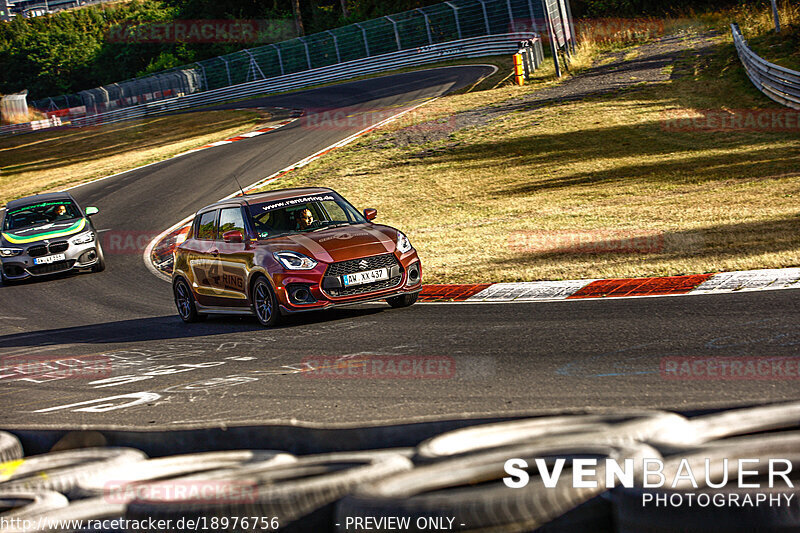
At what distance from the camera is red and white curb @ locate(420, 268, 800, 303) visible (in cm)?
920

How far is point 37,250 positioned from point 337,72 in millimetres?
36560

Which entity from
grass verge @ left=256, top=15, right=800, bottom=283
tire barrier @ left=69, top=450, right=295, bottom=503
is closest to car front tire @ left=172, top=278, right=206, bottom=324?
grass verge @ left=256, top=15, right=800, bottom=283

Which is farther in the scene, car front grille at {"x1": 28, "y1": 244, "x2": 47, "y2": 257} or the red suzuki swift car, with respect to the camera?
car front grille at {"x1": 28, "y1": 244, "x2": 47, "y2": 257}

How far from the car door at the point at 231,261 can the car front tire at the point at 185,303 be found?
676 mm

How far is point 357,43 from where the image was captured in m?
54.2

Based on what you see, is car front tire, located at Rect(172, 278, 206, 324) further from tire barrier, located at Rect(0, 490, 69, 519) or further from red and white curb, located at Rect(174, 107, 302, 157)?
red and white curb, located at Rect(174, 107, 302, 157)

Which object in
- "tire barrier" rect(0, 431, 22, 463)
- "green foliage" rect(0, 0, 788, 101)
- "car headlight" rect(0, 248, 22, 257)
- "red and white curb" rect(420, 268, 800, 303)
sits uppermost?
"green foliage" rect(0, 0, 788, 101)

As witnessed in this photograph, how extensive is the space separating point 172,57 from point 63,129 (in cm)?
2801

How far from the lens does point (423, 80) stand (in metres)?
41.3

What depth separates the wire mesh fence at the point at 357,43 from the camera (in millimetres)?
45188

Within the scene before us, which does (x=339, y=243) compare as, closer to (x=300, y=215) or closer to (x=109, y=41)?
(x=300, y=215)
